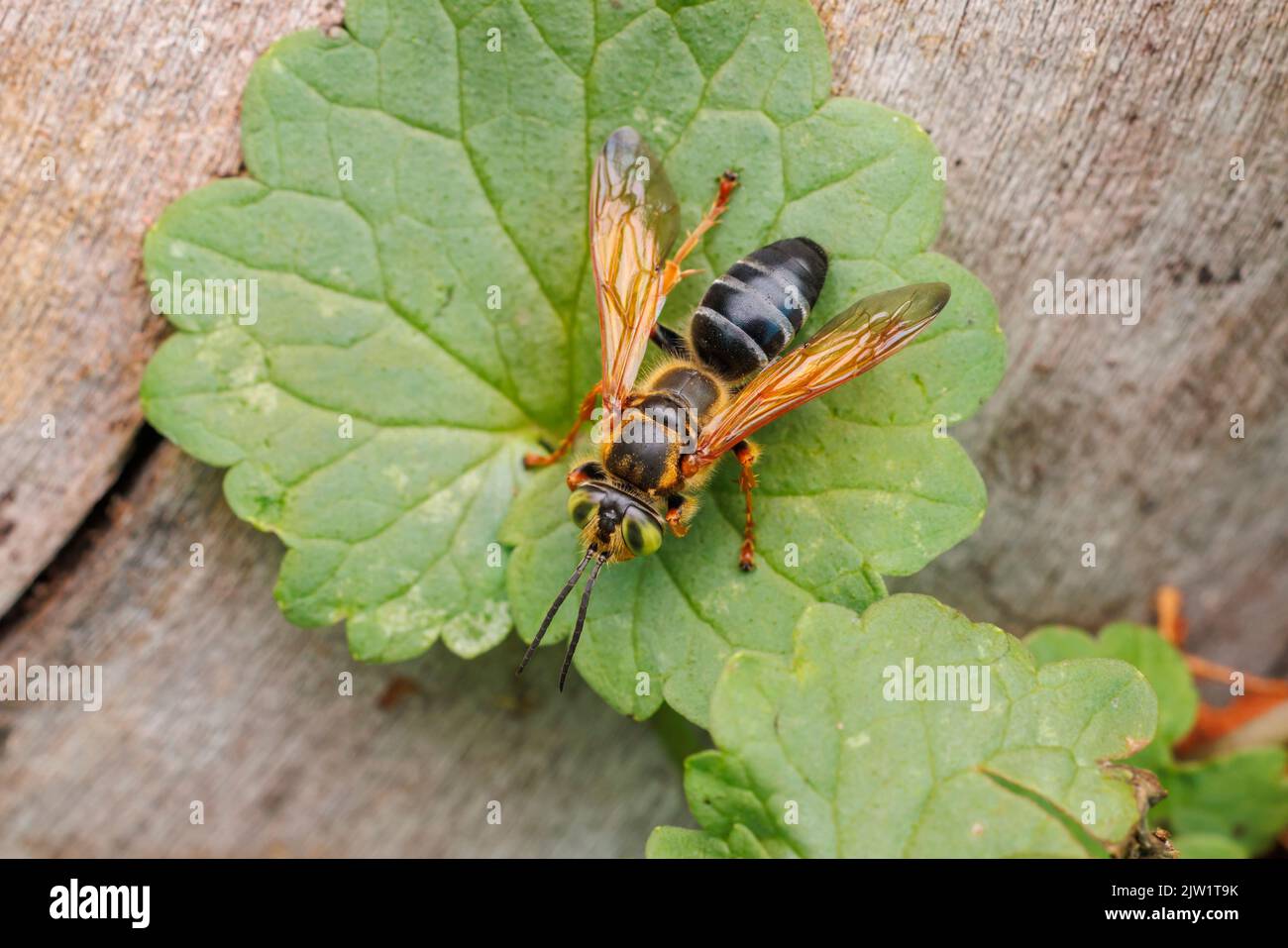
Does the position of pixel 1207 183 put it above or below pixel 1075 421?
above

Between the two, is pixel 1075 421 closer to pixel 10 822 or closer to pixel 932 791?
pixel 932 791

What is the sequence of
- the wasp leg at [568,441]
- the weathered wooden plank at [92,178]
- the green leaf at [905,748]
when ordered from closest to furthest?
the green leaf at [905,748]
the weathered wooden plank at [92,178]
the wasp leg at [568,441]

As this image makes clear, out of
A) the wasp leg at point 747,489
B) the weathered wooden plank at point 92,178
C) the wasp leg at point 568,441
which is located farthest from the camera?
the wasp leg at point 568,441

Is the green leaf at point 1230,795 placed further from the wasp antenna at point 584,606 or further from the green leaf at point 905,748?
the wasp antenna at point 584,606

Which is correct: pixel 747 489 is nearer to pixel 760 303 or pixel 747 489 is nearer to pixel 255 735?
pixel 760 303

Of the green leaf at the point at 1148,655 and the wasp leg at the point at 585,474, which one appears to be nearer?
the wasp leg at the point at 585,474

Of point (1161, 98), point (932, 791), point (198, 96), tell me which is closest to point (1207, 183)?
point (1161, 98)

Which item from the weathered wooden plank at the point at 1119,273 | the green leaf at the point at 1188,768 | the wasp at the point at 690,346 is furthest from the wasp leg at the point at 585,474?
the green leaf at the point at 1188,768
